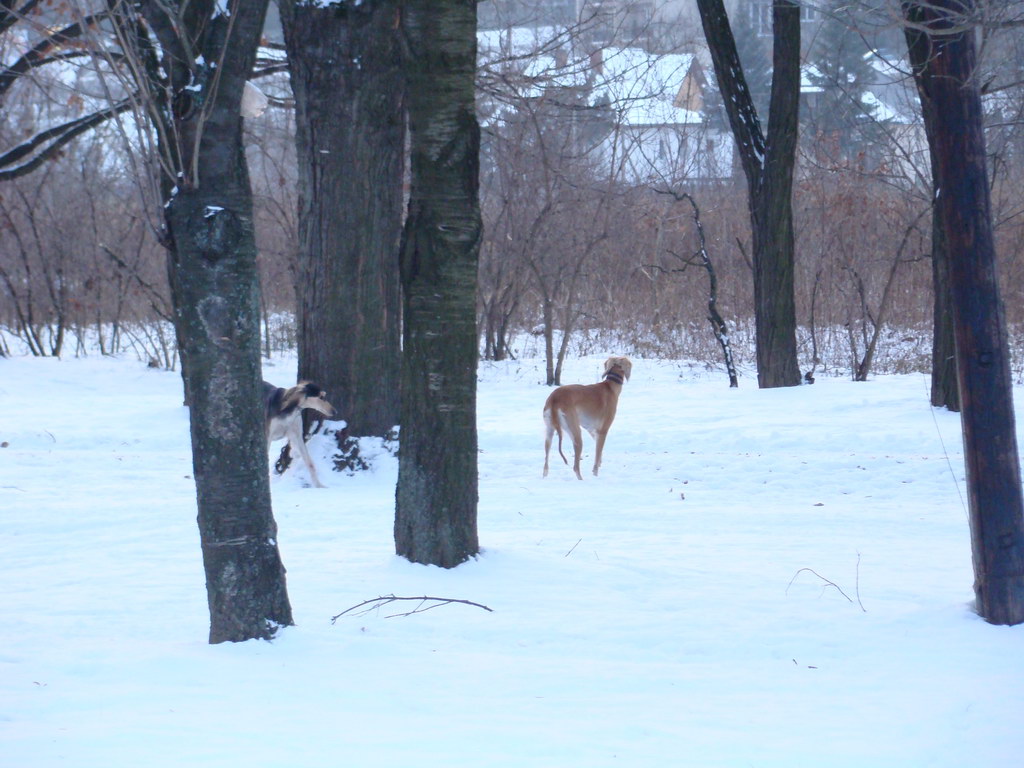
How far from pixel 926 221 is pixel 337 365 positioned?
14.3m

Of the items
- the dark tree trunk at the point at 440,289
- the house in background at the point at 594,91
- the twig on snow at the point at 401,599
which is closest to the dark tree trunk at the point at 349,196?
the house in background at the point at 594,91

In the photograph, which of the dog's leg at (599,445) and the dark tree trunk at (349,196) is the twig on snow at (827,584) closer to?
the dog's leg at (599,445)

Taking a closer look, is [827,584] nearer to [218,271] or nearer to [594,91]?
[218,271]

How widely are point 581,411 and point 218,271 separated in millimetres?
6351

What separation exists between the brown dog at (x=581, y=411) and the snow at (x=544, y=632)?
1.23ft

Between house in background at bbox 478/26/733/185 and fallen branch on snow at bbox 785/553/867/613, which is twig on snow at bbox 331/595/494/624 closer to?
fallen branch on snow at bbox 785/553/867/613

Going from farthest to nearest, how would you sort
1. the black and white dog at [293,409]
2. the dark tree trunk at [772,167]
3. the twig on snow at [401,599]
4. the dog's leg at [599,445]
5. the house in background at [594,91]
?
the dark tree trunk at [772,167]
the house in background at [594,91]
the dog's leg at [599,445]
the black and white dog at [293,409]
the twig on snow at [401,599]

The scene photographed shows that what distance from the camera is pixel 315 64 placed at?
8828 millimetres

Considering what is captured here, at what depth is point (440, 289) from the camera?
5.59 meters

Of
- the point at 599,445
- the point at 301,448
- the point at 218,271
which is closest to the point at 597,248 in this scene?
the point at 599,445

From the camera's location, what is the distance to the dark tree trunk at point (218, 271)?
13.7 ft

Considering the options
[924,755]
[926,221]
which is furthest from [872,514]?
[926,221]

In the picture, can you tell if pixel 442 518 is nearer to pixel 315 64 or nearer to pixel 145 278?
pixel 315 64

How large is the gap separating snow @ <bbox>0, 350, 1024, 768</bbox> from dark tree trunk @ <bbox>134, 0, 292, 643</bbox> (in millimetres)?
646
